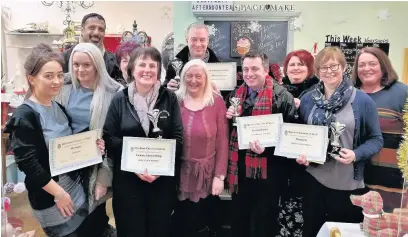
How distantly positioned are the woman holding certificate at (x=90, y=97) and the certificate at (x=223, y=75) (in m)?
0.61

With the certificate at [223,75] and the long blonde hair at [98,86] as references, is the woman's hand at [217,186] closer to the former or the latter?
the certificate at [223,75]

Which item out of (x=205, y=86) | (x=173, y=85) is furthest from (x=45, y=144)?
(x=205, y=86)

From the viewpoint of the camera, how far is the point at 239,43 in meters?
2.41

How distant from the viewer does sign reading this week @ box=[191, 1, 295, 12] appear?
7.82ft

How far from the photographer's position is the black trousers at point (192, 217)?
202 centimetres

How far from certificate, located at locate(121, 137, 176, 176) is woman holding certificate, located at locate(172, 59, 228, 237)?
0.42 feet

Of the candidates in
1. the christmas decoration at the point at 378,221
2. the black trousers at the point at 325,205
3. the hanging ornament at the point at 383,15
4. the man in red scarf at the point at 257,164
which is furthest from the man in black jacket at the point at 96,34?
the hanging ornament at the point at 383,15

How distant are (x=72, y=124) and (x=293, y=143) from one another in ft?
4.06

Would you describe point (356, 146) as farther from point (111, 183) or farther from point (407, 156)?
point (111, 183)

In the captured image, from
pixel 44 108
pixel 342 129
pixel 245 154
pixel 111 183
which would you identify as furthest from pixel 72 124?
pixel 342 129

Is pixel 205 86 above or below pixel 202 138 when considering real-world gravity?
above

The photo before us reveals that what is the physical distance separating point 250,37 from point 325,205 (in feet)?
4.07

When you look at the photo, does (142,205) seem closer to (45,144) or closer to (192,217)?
(192,217)

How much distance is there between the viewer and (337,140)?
1871mm
